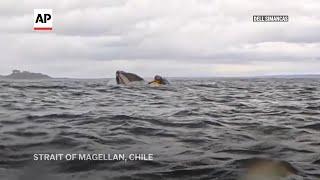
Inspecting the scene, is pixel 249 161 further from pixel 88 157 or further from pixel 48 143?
pixel 48 143

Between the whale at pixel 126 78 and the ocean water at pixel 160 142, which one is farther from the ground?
the whale at pixel 126 78

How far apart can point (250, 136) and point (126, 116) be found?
484cm

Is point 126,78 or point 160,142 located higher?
point 126,78

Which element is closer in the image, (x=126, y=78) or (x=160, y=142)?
(x=160, y=142)

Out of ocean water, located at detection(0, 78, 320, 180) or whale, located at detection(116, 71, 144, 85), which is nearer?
ocean water, located at detection(0, 78, 320, 180)

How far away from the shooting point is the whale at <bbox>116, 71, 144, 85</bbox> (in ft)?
160

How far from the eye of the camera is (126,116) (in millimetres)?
14203

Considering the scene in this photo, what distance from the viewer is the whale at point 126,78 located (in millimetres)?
48719

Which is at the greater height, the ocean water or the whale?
the whale

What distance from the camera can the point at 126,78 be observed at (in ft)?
162

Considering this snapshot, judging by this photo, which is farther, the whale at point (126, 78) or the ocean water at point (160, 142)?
the whale at point (126, 78)

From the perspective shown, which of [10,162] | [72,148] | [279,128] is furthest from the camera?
[279,128]

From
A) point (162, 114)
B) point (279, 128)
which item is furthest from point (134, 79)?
point (279, 128)

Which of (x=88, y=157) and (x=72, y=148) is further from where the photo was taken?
(x=72, y=148)
